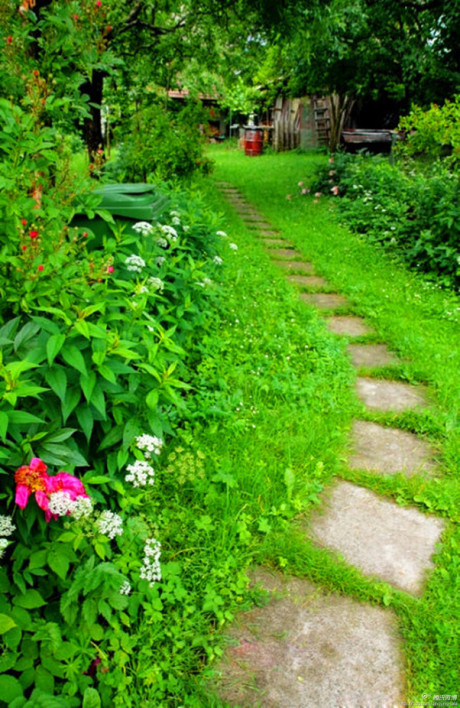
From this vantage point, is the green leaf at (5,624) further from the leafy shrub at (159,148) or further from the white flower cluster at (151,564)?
the leafy shrub at (159,148)

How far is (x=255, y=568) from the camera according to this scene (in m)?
2.05

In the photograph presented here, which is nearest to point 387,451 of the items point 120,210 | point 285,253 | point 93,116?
point 120,210

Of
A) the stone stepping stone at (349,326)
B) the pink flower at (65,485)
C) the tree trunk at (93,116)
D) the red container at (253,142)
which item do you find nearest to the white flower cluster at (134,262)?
the pink flower at (65,485)

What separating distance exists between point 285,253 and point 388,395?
3668mm

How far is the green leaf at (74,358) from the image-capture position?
1.59m

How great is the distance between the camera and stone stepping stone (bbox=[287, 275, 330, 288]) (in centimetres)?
540

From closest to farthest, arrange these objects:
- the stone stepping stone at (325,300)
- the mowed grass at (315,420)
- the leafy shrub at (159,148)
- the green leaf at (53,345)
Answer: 1. the green leaf at (53,345)
2. the mowed grass at (315,420)
3. the stone stepping stone at (325,300)
4. the leafy shrub at (159,148)

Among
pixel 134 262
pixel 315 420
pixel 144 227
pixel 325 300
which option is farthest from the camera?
pixel 325 300

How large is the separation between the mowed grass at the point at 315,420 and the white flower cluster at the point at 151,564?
306mm

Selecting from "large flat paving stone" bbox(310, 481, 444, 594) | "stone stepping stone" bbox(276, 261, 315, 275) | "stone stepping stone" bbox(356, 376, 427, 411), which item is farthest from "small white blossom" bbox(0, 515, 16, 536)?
"stone stepping stone" bbox(276, 261, 315, 275)

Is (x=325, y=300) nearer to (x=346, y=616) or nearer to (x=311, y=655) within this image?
(x=346, y=616)

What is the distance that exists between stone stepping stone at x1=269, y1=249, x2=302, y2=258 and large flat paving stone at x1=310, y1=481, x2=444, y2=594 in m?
4.40

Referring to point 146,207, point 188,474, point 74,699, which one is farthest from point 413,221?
point 74,699

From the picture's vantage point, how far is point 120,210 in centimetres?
338
